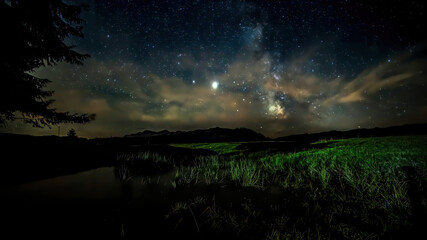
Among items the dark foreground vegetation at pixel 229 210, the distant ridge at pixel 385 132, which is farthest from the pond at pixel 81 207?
the distant ridge at pixel 385 132

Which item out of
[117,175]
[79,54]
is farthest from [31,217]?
[79,54]

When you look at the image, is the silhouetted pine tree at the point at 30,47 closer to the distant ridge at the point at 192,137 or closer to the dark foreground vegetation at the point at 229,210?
the dark foreground vegetation at the point at 229,210

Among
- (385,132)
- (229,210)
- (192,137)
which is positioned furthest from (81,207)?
(192,137)

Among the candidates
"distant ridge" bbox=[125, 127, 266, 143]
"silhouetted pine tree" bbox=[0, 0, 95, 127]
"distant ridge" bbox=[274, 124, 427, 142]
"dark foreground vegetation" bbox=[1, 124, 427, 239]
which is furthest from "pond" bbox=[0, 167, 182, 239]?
"distant ridge" bbox=[125, 127, 266, 143]

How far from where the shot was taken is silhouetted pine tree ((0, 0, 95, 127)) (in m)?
7.06

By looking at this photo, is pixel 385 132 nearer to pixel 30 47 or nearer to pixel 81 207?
pixel 81 207

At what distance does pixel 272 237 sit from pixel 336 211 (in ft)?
3.92

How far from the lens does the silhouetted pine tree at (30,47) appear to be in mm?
7059

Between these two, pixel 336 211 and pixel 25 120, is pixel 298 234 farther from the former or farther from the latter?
pixel 25 120

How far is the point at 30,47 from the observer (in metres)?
7.91

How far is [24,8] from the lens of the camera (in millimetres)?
7262

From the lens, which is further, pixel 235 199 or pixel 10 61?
pixel 10 61

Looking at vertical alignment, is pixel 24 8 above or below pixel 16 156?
above

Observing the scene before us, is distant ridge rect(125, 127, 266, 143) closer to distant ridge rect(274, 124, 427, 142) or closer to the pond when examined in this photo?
distant ridge rect(274, 124, 427, 142)
